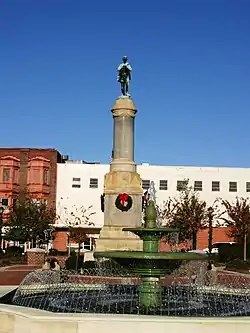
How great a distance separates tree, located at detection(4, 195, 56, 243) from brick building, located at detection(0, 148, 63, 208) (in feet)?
13.0

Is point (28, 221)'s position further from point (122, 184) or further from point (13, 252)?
point (122, 184)

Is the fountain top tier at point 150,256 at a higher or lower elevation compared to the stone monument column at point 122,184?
lower

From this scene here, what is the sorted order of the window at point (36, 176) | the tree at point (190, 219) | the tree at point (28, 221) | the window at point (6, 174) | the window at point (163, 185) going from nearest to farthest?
the tree at point (28, 221), the tree at point (190, 219), the window at point (36, 176), the window at point (6, 174), the window at point (163, 185)

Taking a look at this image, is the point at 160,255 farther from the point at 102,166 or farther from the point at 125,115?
the point at 102,166

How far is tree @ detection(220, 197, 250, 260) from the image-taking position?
5925cm

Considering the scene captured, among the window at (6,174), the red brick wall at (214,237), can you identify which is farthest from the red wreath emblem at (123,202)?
the window at (6,174)

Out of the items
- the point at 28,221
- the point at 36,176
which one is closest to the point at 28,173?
the point at 36,176

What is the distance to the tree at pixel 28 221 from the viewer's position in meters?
58.1

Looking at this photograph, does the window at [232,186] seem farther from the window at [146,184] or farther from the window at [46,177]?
the window at [46,177]

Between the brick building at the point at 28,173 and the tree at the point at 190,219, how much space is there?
51.7ft

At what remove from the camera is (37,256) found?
138ft

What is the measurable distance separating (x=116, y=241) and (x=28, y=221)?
92.5ft

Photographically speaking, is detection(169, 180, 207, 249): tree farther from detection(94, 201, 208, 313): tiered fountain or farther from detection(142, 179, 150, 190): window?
detection(94, 201, 208, 313): tiered fountain

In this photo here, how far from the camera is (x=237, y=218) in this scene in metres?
60.7
